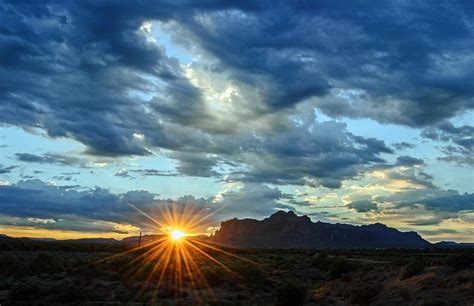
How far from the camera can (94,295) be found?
37.0 m

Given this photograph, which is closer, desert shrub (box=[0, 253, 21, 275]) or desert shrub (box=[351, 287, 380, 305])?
desert shrub (box=[351, 287, 380, 305])

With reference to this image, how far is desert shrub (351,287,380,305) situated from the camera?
118 feet

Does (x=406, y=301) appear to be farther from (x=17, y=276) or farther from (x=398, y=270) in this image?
(x=17, y=276)

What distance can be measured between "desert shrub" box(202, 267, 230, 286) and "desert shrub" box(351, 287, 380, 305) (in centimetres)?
1402

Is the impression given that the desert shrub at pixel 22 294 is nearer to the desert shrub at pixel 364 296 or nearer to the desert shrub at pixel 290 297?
the desert shrub at pixel 290 297

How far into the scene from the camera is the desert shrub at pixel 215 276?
4681 centimetres

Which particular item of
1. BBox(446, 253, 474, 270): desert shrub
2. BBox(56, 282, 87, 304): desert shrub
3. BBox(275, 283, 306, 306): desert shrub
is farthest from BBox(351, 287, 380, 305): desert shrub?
BBox(56, 282, 87, 304): desert shrub

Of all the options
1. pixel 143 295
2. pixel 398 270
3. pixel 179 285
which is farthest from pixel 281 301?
pixel 398 270

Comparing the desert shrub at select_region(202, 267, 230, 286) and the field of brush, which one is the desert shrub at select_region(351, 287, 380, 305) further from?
the desert shrub at select_region(202, 267, 230, 286)

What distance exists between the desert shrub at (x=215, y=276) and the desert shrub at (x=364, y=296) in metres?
14.0

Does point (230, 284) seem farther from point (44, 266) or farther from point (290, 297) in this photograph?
point (44, 266)

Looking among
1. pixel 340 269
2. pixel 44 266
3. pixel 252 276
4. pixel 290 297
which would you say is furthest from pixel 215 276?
pixel 44 266

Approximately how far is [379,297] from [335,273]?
18.6 meters

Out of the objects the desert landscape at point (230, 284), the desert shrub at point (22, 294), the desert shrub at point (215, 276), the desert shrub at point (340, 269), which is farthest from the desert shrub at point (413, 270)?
the desert shrub at point (22, 294)
